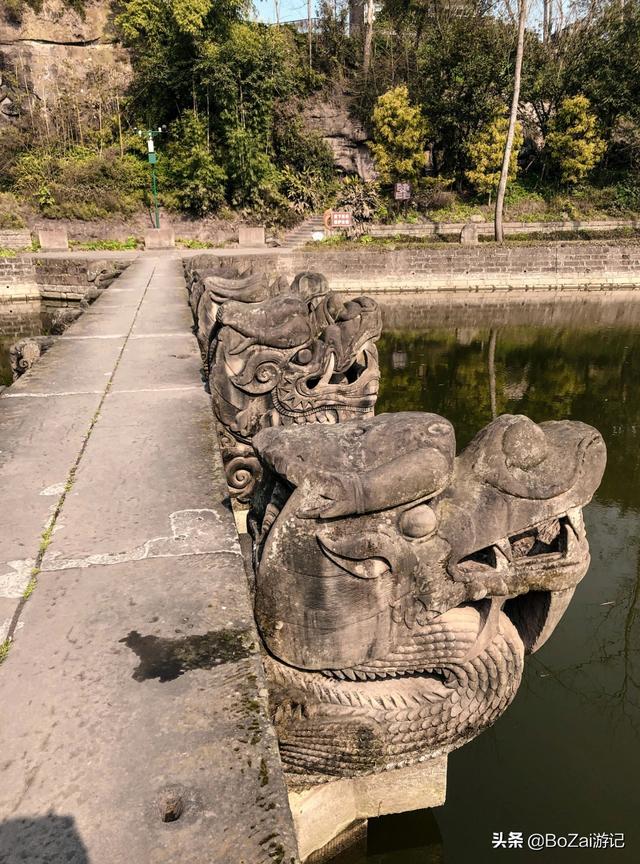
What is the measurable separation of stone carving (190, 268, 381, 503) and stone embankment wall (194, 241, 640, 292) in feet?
55.6

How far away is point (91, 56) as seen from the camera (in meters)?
33.0

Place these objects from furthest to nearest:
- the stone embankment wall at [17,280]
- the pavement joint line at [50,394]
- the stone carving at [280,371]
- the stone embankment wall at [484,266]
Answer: the stone embankment wall at [484,266] → the stone embankment wall at [17,280] → the pavement joint line at [50,394] → the stone carving at [280,371]

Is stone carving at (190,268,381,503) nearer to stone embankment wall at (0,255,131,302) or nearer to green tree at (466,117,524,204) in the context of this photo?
stone embankment wall at (0,255,131,302)

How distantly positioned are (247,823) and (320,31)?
136 ft

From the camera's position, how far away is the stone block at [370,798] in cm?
239

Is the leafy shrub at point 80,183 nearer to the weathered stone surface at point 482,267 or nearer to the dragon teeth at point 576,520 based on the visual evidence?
the weathered stone surface at point 482,267

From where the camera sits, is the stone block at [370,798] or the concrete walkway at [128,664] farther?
the stone block at [370,798]

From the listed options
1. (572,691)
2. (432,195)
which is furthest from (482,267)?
(572,691)

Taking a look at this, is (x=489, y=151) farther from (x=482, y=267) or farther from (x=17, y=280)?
(x=17, y=280)

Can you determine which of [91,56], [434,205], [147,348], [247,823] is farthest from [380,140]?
[247,823]

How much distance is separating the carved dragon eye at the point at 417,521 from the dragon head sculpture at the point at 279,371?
2.03 metres

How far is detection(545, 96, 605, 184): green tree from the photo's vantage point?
2695 cm

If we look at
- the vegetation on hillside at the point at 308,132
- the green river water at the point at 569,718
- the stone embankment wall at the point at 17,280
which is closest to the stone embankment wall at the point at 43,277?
the stone embankment wall at the point at 17,280

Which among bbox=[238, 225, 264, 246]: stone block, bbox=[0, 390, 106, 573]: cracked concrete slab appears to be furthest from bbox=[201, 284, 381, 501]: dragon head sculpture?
bbox=[238, 225, 264, 246]: stone block
